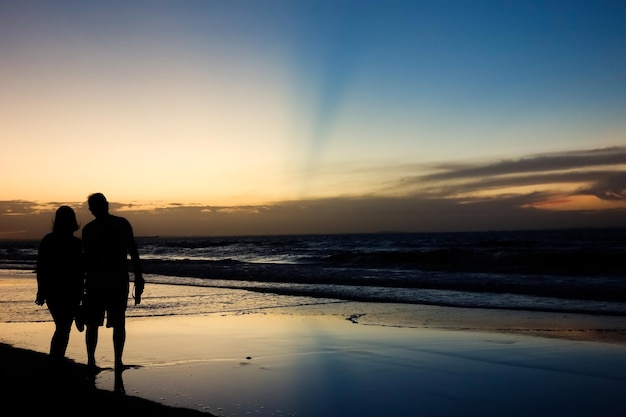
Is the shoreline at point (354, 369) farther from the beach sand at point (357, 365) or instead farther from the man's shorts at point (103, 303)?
the man's shorts at point (103, 303)

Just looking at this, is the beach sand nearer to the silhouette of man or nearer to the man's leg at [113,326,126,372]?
the man's leg at [113,326,126,372]

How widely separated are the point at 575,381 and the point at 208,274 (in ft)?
70.9

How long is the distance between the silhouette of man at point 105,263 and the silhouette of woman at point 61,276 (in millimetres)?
103

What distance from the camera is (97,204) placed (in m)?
5.89

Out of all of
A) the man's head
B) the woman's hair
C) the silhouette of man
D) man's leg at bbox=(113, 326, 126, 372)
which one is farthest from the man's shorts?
the man's head

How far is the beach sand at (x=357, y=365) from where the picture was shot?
5219 millimetres

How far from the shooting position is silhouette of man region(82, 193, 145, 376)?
19.3ft

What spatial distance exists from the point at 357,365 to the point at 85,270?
340 centimetres

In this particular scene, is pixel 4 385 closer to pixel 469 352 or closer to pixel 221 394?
pixel 221 394

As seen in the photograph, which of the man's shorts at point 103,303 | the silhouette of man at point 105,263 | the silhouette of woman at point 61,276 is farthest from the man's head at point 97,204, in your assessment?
the man's shorts at point 103,303

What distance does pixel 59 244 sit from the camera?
19.2 feet

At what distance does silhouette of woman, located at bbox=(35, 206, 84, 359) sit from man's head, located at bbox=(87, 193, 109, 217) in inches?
9.1

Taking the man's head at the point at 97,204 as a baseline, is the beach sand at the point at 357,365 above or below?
below

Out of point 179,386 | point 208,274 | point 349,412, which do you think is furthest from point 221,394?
point 208,274
